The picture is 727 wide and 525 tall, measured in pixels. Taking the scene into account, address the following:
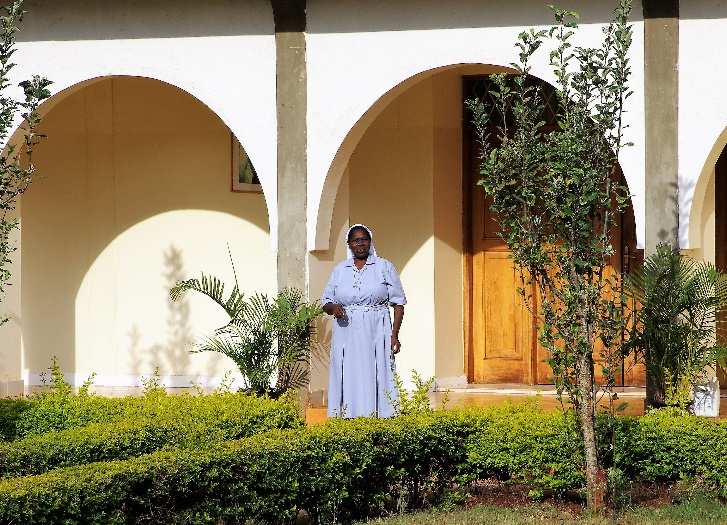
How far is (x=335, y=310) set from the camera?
401 inches

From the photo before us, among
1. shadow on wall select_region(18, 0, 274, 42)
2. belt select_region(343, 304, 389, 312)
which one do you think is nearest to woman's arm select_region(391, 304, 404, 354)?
belt select_region(343, 304, 389, 312)

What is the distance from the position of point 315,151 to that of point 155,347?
3419 mm

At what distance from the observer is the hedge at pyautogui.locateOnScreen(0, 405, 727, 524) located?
6953 millimetres

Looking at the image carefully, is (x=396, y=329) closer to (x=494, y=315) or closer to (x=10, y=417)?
(x=10, y=417)

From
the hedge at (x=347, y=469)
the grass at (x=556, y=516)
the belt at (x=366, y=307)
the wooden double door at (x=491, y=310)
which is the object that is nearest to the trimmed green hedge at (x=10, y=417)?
the hedge at (x=347, y=469)

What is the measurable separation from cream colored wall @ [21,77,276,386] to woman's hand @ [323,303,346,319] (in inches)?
135

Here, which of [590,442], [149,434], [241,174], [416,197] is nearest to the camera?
[590,442]

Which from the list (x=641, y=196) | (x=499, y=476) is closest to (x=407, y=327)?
(x=641, y=196)

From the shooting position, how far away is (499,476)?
29.0 ft

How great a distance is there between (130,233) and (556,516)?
716cm

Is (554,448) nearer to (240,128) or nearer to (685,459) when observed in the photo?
(685,459)

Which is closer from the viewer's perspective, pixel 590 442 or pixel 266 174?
pixel 590 442

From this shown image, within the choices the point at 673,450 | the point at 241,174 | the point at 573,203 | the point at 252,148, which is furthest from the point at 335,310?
the point at 241,174

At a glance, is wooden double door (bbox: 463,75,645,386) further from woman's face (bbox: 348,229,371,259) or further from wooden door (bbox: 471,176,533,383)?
woman's face (bbox: 348,229,371,259)
